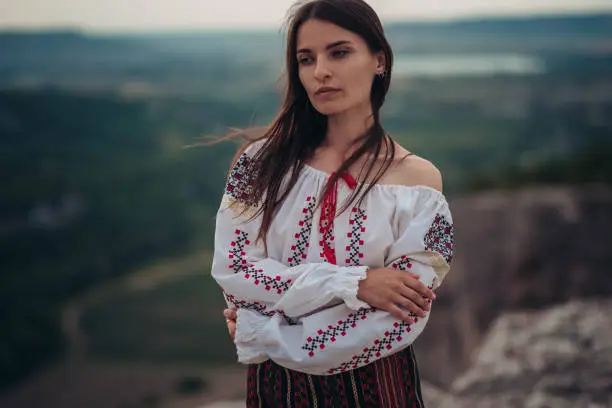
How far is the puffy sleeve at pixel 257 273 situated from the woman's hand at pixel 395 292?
2 centimetres

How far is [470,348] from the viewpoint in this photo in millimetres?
6203

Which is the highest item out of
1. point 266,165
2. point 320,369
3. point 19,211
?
point 266,165

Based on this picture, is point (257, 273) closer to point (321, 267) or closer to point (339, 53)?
point (321, 267)

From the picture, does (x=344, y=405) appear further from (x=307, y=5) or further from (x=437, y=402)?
(x=437, y=402)

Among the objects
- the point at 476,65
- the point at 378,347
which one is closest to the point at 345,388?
the point at 378,347

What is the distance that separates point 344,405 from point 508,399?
5.43 feet

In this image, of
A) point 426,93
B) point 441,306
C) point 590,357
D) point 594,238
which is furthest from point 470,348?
point 426,93

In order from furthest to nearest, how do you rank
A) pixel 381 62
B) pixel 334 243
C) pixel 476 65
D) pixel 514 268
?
1. pixel 476 65
2. pixel 514 268
3. pixel 381 62
4. pixel 334 243

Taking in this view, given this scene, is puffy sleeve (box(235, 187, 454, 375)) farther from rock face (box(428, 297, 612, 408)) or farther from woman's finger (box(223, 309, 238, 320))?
rock face (box(428, 297, 612, 408))

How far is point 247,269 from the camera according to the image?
158cm

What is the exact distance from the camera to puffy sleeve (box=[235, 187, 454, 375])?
4.92ft

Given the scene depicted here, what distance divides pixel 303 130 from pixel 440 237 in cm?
41

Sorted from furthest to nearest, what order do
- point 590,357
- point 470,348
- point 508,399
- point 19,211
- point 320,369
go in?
point 19,211
point 470,348
point 590,357
point 508,399
point 320,369

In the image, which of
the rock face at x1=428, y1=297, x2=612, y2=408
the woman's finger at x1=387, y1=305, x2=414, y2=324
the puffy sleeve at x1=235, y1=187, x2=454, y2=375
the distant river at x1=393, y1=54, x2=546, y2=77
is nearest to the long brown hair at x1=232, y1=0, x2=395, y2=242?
the puffy sleeve at x1=235, y1=187, x2=454, y2=375
